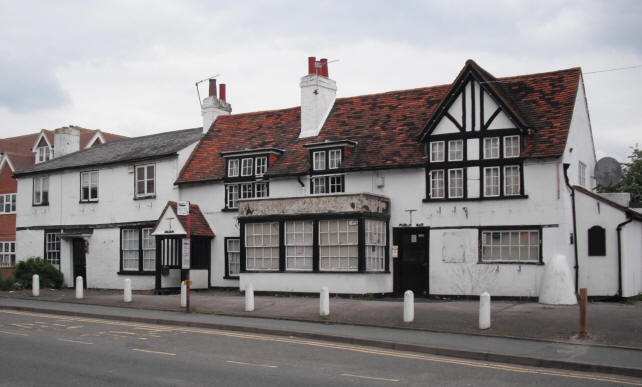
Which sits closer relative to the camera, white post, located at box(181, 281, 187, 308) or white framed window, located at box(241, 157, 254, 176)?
white post, located at box(181, 281, 187, 308)

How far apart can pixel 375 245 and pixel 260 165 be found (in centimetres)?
649

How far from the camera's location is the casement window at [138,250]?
2991 cm

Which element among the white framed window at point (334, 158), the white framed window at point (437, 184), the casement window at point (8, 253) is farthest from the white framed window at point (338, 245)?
the casement window at point (8, 253)

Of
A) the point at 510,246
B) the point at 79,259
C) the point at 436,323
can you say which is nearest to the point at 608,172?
the point at 510,246

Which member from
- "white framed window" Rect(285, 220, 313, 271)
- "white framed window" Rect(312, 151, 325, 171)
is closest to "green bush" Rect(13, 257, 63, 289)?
"white framed window" Rect(285, 220, 313, 271)

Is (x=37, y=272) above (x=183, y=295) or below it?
above

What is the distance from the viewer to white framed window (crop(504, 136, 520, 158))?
22.8m

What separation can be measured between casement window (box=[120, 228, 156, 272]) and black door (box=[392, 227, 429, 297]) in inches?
442

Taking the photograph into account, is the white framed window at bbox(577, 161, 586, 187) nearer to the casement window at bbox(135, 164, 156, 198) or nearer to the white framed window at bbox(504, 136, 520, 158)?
the white framed window at bbox(504, 136, 520, 158)

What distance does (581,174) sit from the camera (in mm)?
24766

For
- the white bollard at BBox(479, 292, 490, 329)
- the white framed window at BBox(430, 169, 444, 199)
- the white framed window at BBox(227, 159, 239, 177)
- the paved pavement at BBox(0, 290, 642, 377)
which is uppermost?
the white framed window at BBox(227, 159, 239, 177)

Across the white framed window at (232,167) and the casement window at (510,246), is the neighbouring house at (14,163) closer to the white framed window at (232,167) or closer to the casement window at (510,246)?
the white framed window at (232,167)

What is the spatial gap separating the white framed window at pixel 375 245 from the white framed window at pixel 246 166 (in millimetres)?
6457

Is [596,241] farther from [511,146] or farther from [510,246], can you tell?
[511,146]
